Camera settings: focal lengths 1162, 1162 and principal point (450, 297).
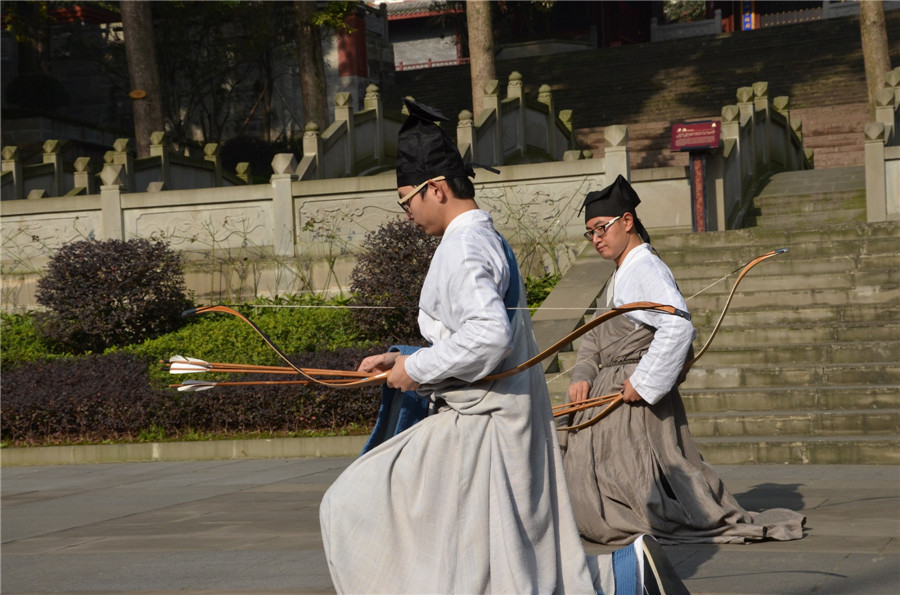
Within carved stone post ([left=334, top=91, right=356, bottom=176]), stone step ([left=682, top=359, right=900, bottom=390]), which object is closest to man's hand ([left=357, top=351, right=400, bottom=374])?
stone step ([left=682, top=359, right=900, bottom=390])

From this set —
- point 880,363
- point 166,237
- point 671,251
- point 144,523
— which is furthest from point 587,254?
point 144,523

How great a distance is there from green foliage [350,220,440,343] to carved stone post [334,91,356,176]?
779 centimetres

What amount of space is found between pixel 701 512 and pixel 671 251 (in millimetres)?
8334

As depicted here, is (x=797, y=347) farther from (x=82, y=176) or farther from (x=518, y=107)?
(x=82, y=176)

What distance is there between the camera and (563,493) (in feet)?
12.6

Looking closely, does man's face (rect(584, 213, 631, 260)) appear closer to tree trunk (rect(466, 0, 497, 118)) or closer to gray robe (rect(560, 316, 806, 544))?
gray robe (rect(560, 316, 806, 544))

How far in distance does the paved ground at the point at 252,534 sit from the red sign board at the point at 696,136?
7.06 meters

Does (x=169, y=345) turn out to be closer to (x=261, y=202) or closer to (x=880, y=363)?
(x=261, y=202)

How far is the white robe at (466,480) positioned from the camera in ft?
11.8

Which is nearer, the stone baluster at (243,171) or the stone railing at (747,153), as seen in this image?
the stone railing at (747,153)

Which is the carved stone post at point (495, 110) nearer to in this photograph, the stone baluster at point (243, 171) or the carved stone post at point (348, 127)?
the carved stone post at point (348, 127)

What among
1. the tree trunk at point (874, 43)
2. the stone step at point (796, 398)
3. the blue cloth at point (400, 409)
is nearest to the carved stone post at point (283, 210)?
the stone step at point (796, 398)

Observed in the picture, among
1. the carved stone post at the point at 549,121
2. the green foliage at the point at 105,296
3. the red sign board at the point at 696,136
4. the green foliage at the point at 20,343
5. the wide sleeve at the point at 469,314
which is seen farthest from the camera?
the carved stone post at the point at 549,121

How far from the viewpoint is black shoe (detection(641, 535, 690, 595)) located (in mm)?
3928
